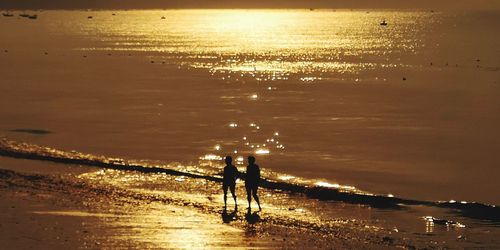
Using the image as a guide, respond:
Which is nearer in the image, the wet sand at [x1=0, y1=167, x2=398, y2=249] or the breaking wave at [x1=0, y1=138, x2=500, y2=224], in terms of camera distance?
the wet sand at [x1=0, y1=167, x2=398, y2=249]

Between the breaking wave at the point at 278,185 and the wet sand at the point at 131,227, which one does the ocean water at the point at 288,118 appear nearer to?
the breaking wave at the point at 278,185

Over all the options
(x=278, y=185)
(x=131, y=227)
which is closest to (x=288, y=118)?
(x=278, y=185)

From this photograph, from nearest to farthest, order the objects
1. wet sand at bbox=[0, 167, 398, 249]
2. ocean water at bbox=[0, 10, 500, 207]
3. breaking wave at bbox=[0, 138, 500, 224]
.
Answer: wet sand at bbox=[0, 167, 398, 249] < breaking wave at bbox=[0, 138, 500, 224] < ocean water at bbox=[0, 10, 500, 207]

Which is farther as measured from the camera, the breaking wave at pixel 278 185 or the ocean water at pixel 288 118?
the ocean water at pixel 288 118

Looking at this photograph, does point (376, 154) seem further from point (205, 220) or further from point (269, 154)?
point (205, 220)

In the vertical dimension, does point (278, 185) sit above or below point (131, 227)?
above

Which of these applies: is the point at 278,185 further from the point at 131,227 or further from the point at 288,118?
the point at 288,118

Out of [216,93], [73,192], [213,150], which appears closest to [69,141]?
[213,150]

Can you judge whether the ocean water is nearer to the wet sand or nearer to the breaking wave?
the breaking wave

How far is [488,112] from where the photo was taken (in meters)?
54.2

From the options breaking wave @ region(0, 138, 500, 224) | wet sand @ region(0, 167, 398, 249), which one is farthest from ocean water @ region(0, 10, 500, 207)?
wet sand @ region(0, 167, 398, 249)

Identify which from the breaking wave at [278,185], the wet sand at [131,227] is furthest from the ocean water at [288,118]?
the wet sand at [131,227]

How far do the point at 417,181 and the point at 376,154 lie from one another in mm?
5950

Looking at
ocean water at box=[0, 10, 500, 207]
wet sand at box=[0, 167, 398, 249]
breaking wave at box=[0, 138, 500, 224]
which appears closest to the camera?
wet sand at box=[0, 167, 398, 249]
